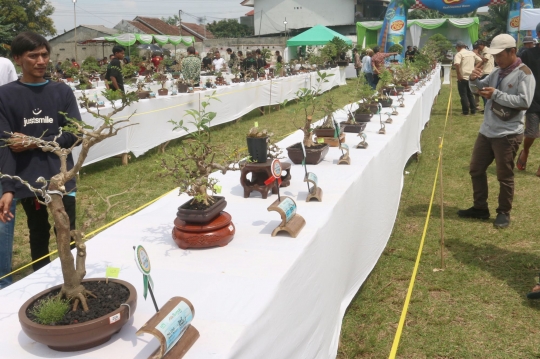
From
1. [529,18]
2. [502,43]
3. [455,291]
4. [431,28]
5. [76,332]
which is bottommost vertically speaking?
[455,291]

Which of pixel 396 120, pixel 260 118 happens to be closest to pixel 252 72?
pixel 260 118

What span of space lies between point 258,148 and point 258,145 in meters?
0.02

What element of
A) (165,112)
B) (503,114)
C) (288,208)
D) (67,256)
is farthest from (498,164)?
(165,112)

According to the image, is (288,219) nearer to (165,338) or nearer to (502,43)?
(165,338)

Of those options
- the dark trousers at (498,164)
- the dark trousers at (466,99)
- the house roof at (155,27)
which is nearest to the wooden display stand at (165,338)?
the dark trousers at (498,164)

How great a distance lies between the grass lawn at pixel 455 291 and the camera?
2287 millimetres

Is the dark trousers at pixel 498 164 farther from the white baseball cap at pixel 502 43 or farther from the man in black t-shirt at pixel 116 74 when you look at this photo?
the man in black t-shirt at pixel 116 74

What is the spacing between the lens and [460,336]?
234 cm

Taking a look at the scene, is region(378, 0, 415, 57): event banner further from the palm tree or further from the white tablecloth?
the palm tree

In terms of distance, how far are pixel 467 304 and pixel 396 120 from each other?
2.20 m

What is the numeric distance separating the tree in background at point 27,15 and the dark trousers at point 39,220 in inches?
1039

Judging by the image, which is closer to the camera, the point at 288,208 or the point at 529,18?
the point at 288,208

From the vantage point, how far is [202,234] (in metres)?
1.67

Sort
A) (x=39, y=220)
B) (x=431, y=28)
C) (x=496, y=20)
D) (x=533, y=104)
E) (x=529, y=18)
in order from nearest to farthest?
1. (x=39, y=220)
2. (x=533, y=104)
3. (x=529, y=18)
4. (x=431, y=28)
5. (x=496, y=20)
